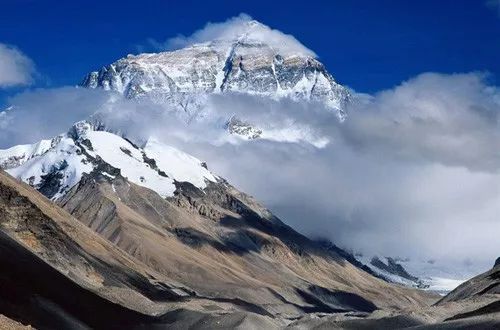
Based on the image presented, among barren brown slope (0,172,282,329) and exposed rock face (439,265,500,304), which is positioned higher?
exposed rock face (439,265,500,304)

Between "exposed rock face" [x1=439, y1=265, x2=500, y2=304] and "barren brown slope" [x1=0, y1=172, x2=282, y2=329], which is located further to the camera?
"exposed rock face" [x1=439, y1=265, x2=500, y2=304]

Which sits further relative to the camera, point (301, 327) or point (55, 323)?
point (301, 327)

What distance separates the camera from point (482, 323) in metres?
71.0

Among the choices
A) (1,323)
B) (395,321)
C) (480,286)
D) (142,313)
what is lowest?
(1,323)

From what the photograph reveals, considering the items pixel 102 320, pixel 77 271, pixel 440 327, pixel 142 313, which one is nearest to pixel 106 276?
pixel 77 271

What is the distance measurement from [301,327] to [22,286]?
35129 millimetres

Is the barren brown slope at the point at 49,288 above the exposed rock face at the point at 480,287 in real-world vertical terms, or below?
below

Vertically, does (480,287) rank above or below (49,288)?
above

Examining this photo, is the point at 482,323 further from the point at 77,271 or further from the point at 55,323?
the point at 77,271

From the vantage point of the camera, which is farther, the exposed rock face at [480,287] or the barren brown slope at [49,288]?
the exposed rock face at [480,287]

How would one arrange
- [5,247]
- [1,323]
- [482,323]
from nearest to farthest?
[1,323] → [482,323] → [5,247]

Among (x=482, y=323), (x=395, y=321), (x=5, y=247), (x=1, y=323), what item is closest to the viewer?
(x=1, y=323)

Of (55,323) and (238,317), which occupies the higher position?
(238,317)

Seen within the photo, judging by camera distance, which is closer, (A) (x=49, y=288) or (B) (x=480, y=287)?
(A) (x=49, y=288)
